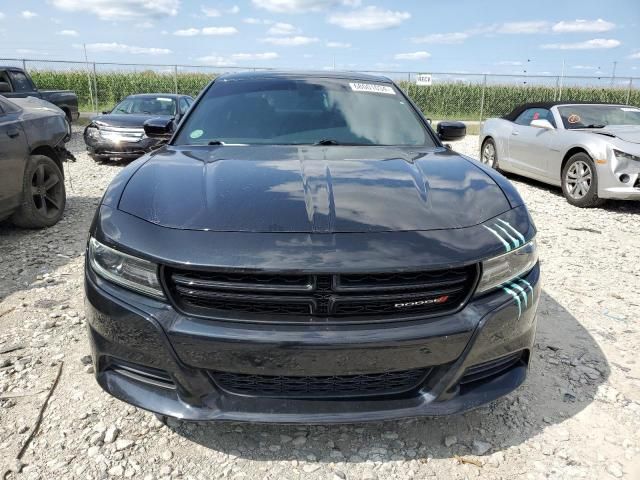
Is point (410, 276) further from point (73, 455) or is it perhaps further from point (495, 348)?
point (73, 455)

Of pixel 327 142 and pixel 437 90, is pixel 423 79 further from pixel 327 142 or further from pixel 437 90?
pixel 327 142

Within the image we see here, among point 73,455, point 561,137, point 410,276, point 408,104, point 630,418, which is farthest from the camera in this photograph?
point 561,137

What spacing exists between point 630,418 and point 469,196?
1.30m

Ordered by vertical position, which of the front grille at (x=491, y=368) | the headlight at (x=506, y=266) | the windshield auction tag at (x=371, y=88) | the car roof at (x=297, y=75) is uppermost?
the car roof at (x=297, y=75)

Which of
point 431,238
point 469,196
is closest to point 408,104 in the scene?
point 469,196

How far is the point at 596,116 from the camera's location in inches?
312

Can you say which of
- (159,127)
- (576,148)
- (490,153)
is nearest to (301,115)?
(159,127)

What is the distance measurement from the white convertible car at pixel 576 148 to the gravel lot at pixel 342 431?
377 cm

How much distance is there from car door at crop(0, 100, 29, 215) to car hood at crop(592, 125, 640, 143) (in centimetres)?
689

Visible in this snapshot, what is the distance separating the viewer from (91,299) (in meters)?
2.02

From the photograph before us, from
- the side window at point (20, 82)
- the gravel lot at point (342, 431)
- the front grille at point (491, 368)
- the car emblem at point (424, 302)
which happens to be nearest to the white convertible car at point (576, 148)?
the gravel lot at point (342, 431)

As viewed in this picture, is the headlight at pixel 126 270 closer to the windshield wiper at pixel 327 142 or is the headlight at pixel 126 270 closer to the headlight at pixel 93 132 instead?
the windshield wiper at pixel 327 142

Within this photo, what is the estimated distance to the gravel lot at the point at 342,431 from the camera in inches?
82.6

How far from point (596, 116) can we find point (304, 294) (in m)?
7.64
